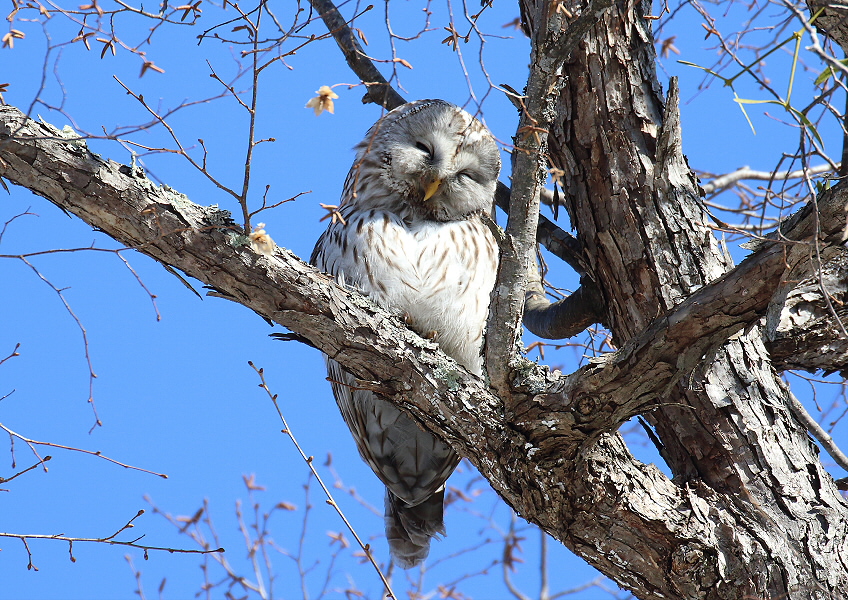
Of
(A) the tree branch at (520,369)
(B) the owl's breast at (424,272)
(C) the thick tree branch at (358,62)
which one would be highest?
(C) the thick tree branch at (358,62)

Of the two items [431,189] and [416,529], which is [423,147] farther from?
[416,529]

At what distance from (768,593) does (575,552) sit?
615 millimetres

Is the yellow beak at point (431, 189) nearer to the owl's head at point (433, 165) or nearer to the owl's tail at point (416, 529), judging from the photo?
the owl's head at point (433, 165)

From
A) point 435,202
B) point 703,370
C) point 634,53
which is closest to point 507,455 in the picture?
point 703,370

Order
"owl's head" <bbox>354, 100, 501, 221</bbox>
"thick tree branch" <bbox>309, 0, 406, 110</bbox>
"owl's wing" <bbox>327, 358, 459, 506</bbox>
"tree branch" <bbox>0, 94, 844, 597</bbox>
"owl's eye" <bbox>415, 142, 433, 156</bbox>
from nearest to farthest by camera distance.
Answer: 1. "tree branch" <bbox>0, 94, 844, 597</bbox>
2. "owl's wing" <bbox>327, 358, 459, 506</bbox>
3. "owl's head" <bbox>354, 100, 501, 221</bbox>
4. "owl's eye" <bbox>415, 142, 433, 156</bbox>
5. "thick tree branch" <bbox>309, 0, 406, 110</bbox>

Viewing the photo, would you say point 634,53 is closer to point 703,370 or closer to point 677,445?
point 703,370

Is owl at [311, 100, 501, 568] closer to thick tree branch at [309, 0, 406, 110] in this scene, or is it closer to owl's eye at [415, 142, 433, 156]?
owl's eye at [415, 142, 433, 156]

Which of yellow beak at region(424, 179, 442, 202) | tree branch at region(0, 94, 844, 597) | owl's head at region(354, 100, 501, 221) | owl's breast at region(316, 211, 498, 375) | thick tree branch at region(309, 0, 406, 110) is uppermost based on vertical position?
thick tree branch at region(309, 0, 406, 110)

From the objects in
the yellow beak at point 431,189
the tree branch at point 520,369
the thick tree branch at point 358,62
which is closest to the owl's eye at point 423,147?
the yellow beak at point 431,189

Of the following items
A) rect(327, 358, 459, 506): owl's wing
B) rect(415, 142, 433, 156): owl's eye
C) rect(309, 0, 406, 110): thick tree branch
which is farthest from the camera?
rect(309, 0, 406, 110): thick tree branch

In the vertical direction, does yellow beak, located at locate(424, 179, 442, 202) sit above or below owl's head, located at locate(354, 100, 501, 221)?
below

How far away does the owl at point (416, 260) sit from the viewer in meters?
3.21

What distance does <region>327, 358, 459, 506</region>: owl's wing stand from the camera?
3.39 m

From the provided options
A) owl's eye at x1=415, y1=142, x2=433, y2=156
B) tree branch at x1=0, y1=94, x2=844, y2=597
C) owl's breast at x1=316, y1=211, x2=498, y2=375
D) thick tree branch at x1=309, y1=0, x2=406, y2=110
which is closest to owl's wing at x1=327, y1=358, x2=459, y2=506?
owl's breast at x1=316, y1=211, x2=498, y2=375
